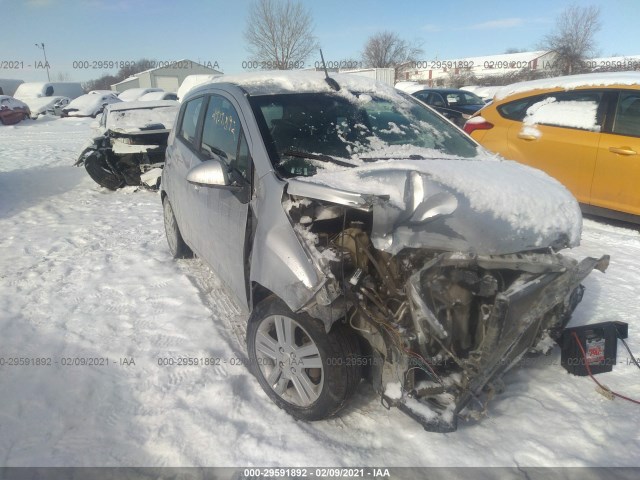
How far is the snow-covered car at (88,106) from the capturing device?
2419 centimetres

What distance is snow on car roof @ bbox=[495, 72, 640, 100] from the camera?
4.96m

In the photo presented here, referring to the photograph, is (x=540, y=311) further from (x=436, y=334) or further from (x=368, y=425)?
(x=368, y=425)

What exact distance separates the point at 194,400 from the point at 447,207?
1815 millimetres

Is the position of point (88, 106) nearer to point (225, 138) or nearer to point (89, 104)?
point (89, 104)

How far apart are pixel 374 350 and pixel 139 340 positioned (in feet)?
6.29

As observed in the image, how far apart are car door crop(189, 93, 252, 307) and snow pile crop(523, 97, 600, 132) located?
13.4 ft

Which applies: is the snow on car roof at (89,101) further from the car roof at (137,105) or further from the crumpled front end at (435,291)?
the crumpled front end at (435,291)

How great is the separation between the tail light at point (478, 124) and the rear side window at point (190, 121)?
3793 mm

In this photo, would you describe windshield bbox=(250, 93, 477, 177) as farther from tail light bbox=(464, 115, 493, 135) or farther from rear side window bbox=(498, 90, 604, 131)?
tail light bbox=(464, 115, 493, 135)

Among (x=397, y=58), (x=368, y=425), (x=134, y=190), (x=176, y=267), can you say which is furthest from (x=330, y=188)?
(x=397, y=58)

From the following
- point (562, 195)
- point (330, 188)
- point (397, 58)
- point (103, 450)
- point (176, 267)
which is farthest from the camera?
point (397, 58)

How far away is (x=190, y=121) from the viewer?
3.94 metres

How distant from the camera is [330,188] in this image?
2.12m

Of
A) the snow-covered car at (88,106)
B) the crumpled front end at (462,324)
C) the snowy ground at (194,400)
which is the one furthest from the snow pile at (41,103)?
the crumpled front end at (462,324)
